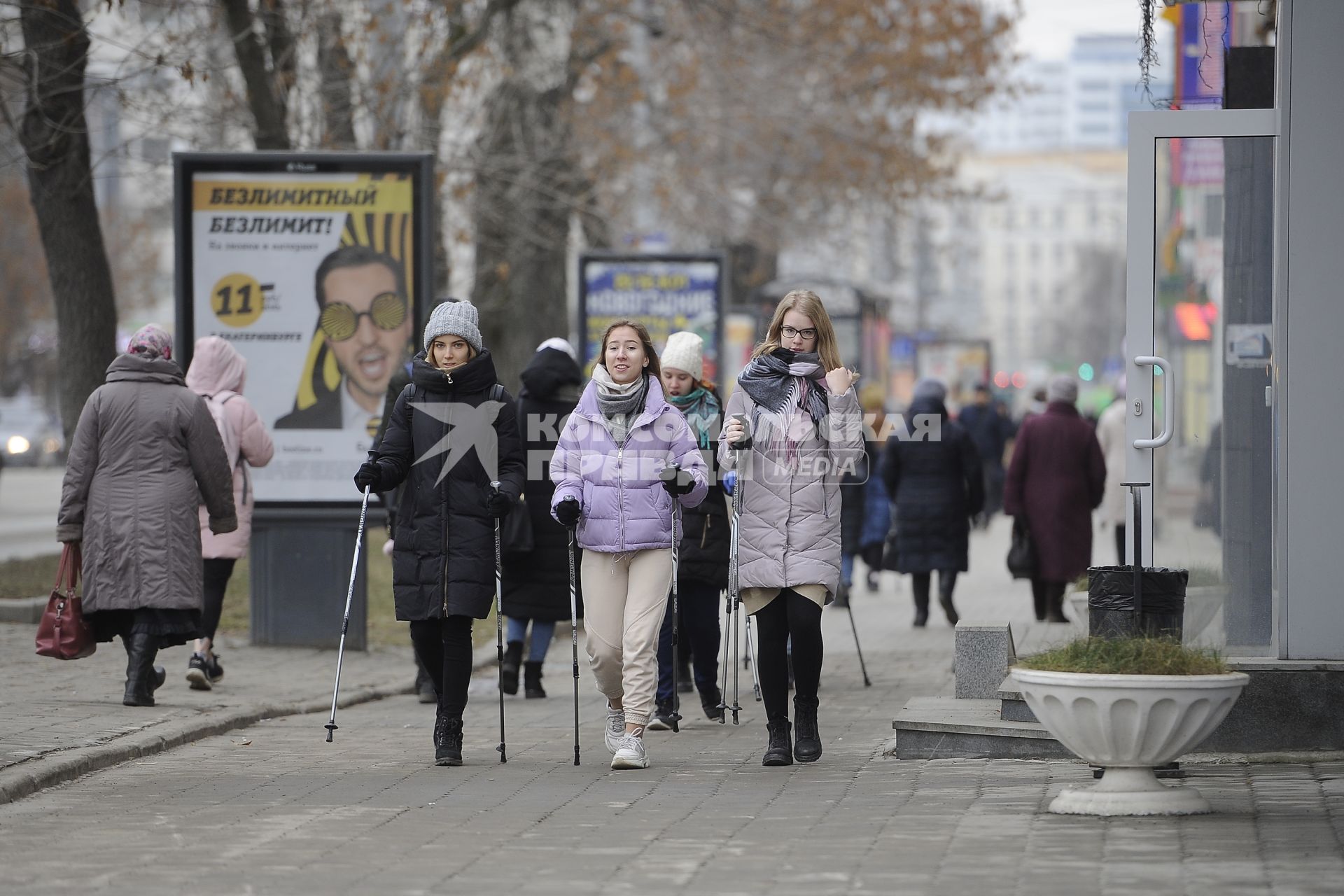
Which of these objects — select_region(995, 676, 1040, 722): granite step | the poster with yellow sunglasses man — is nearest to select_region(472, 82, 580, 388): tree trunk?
the poster with yellow sunglasses man

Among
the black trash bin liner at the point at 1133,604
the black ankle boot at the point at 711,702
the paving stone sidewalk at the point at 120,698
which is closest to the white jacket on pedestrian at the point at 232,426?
the paving stone sidewalk at the point at 120,698

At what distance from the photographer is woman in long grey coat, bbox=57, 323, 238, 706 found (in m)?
9.73

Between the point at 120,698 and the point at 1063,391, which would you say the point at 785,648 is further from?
the point at 1063,391

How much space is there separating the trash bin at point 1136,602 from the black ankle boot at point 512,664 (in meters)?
4.46

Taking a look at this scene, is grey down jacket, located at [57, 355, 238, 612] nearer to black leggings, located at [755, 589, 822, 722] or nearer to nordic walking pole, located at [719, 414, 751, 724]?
nordic walking pole, located at [719, 414, 751, 724]

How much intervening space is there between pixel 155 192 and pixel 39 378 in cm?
5118

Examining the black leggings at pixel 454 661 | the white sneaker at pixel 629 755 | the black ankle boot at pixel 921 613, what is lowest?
the black ankle boot at pixel 921 613

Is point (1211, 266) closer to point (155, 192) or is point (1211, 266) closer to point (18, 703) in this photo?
point (18, 703)


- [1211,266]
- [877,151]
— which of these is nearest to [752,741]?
[1211,266]

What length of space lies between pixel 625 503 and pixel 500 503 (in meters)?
0.52

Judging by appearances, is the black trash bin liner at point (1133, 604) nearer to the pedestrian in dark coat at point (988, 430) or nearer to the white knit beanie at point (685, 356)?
the white knit beanie at point (685, 356)

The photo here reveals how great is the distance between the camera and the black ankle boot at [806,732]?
828 cm

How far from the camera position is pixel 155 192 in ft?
75.8

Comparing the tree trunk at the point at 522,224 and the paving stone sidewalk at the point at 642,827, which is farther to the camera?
the tree trunk at the point at 522,224
